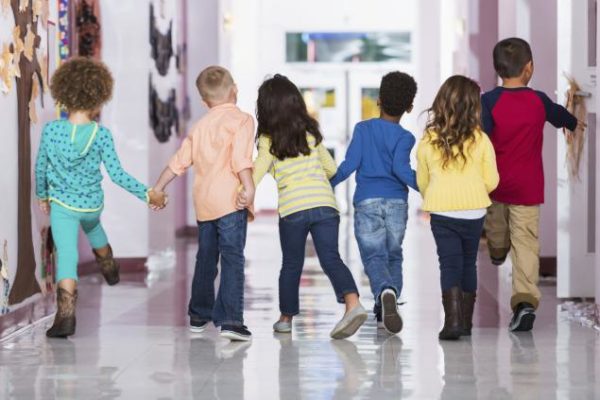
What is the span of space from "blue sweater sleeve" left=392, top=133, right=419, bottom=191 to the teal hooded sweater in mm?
1023

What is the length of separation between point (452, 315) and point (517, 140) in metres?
0.81

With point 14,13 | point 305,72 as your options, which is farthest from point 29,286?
point 305,72

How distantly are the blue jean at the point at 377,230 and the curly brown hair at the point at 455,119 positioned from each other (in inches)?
16.2

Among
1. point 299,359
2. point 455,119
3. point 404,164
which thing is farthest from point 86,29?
point 299,359

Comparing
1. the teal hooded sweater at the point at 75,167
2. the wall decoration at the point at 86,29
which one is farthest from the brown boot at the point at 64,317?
the wall decoration at the point at 86,29

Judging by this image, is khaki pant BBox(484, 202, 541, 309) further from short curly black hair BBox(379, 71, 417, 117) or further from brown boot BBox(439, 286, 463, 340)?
short curly black hair BBox(379, 71, 417, 117)

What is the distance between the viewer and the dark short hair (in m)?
5.40

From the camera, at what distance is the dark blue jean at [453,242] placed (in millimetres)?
5137

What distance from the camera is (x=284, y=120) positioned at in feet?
17.2

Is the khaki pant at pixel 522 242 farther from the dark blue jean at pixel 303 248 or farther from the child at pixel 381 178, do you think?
the dark blue jean at pixel 303 248

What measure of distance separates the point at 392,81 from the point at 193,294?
1210 millimetres

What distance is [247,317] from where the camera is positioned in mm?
A: 5875

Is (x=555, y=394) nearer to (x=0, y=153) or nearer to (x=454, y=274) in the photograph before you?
(x=454, y=274)

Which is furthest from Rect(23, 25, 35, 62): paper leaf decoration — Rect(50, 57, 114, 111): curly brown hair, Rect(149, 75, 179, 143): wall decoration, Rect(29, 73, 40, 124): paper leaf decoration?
Rect(149, 75, 179, 143): wall decoration
